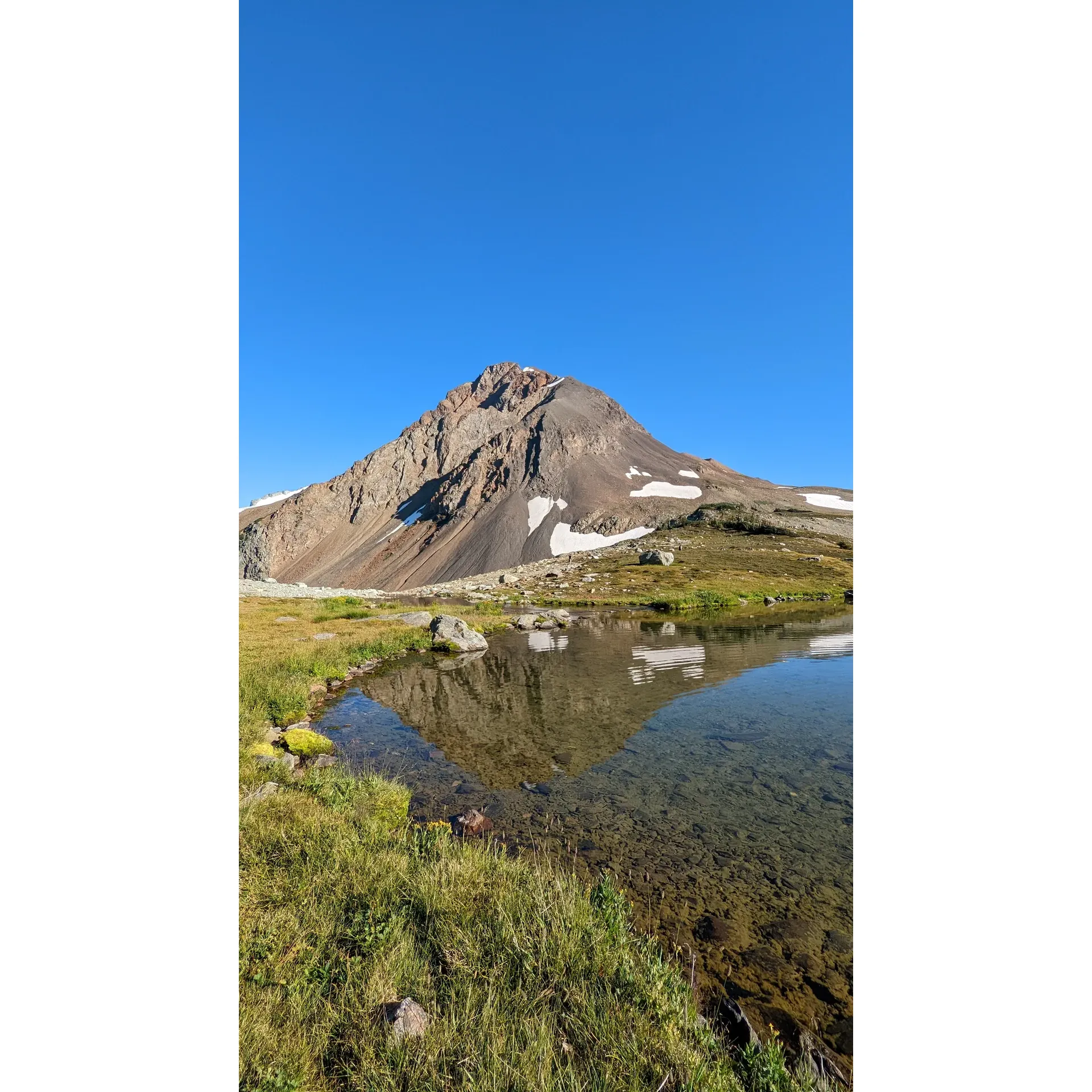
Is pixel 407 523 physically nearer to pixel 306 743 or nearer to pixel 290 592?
pixel 290 592

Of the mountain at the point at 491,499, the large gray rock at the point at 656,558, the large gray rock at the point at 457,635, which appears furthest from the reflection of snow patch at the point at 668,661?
the mountain at the point at 491,499

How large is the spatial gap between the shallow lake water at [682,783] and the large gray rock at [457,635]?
4292mm

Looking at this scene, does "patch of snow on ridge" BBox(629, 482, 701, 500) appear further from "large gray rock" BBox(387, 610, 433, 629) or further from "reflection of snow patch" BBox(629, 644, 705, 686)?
"reflection of snow patch" BBox(629, 644, 705, 686)

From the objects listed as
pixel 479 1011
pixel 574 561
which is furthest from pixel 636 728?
pixel 574 561

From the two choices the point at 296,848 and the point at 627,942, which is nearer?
the point at 627,942

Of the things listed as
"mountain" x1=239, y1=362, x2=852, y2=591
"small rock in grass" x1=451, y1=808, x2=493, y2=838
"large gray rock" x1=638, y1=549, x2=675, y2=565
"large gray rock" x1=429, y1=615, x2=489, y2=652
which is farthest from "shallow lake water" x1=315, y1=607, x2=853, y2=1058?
"mountain" x1=239, y1=362, x2=852, y2=591

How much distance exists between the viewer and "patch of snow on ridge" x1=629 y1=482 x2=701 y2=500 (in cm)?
12962

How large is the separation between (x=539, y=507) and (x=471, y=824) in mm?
125064

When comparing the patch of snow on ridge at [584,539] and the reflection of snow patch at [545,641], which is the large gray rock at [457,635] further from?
the patch of snow on ridge at [584,539]

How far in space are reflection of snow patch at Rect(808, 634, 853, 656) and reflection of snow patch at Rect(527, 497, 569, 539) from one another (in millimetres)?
98904
